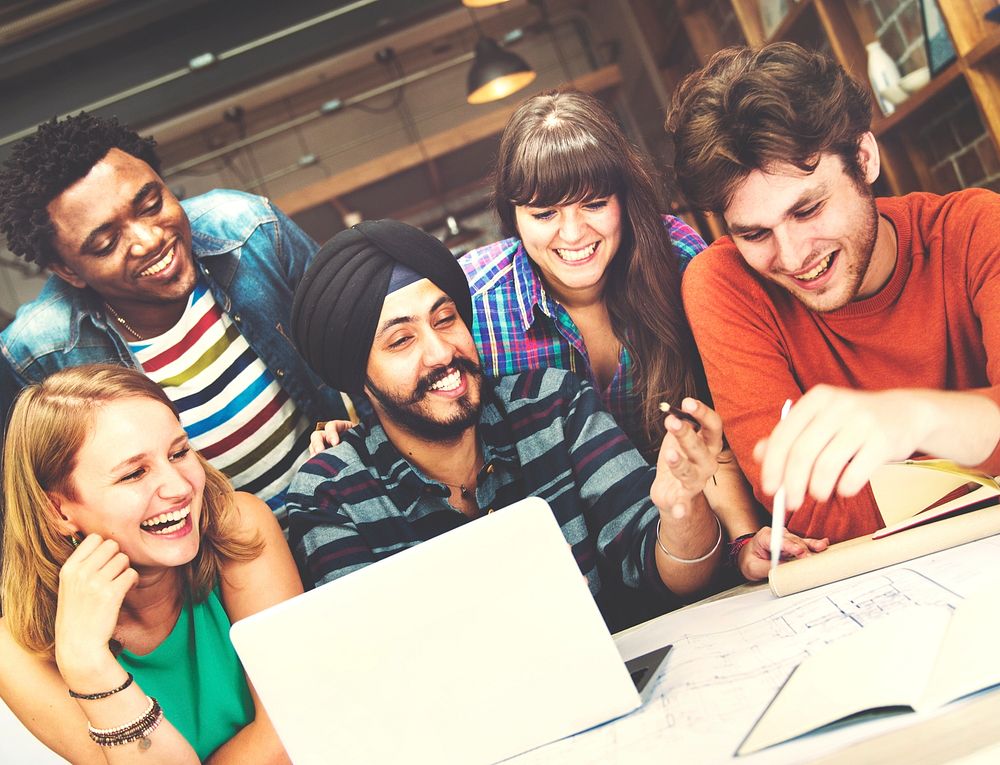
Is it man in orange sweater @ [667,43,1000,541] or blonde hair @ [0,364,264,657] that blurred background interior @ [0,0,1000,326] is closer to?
man in orange sweater @ [667,43,1000,541]

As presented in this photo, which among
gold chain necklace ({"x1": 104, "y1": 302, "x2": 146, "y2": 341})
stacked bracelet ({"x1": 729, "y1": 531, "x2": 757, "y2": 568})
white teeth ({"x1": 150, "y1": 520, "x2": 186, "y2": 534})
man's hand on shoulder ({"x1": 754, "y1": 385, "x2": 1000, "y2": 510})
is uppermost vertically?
gold chain necklace ({"x1": 104, "y1": 302, "x2": 146, "y2": 341})

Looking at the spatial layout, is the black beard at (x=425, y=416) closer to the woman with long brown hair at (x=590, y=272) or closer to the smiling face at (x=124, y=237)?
the woman with long brown hair at (x=590, y=272)

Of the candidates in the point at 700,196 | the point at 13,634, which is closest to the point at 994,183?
the point at 700,196

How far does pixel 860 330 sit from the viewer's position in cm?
171

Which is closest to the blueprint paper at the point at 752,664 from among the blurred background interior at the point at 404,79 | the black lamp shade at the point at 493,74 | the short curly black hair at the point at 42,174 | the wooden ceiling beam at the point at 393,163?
the blurred background interior at the point at 404,79

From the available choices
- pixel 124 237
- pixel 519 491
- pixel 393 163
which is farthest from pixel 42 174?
pixel 393 163

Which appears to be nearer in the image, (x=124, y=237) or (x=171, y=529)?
(x=171, y=529)

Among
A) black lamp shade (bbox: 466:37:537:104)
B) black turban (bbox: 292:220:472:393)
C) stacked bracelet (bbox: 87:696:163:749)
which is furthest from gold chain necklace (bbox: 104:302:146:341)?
black lamp shade (bbox: 466:37:537:104)

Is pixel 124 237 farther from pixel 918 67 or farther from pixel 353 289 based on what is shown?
pixel 918 67

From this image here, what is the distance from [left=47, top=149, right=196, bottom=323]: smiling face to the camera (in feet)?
6.00

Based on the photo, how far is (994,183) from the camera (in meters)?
2.52

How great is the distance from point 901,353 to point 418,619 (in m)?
1.12

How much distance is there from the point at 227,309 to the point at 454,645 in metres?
1.17

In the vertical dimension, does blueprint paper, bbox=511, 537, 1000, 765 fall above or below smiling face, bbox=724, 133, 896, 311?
below
